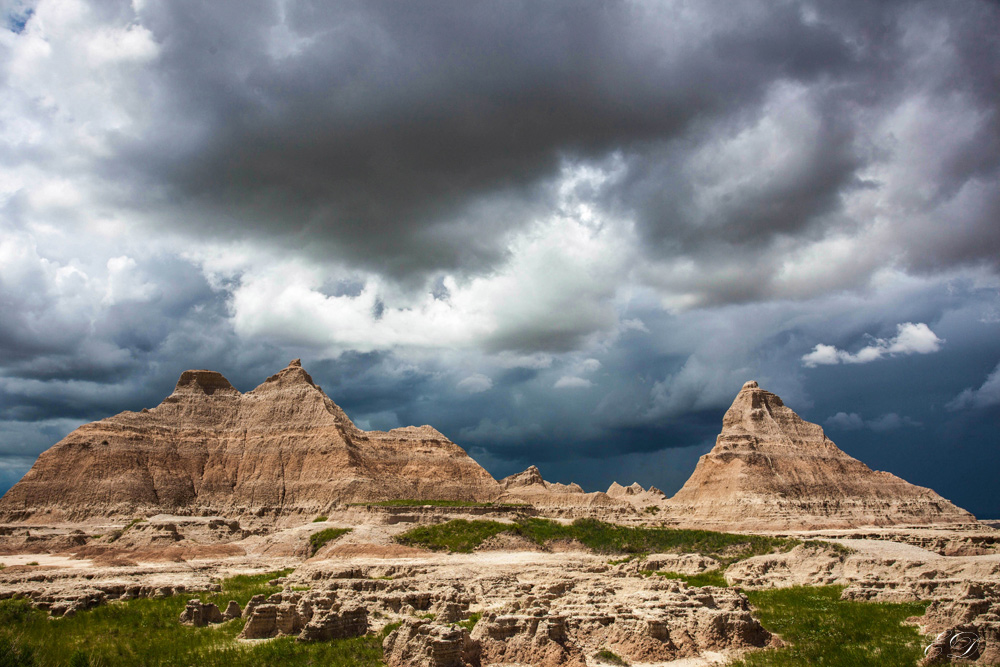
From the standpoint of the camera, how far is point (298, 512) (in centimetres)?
10056

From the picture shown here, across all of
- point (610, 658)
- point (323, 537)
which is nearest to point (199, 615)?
point (610, 658)

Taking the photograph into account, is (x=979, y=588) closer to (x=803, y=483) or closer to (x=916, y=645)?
(x=916, y=645)

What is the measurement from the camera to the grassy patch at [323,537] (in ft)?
205

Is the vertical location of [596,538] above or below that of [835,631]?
below

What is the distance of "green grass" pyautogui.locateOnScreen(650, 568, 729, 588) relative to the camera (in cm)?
3647

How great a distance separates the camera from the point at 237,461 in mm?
114375

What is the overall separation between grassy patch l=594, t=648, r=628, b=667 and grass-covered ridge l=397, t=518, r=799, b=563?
3752cm

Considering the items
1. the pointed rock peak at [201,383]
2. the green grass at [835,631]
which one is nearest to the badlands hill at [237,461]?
the pointed rock peak at [201,383]

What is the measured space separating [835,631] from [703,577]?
17154mm

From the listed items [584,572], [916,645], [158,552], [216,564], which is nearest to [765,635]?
[916,645]

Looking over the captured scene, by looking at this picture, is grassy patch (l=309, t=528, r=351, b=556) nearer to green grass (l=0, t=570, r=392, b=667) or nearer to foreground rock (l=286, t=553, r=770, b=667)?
foreground rock (l=286, t=553, r=770, b=667)

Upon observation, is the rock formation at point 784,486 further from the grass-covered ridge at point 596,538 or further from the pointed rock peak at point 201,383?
the pointed rock peak at point 201,383

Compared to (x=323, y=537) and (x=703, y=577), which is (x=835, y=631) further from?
(x=323, y=537)

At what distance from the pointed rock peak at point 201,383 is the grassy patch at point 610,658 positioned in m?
122
